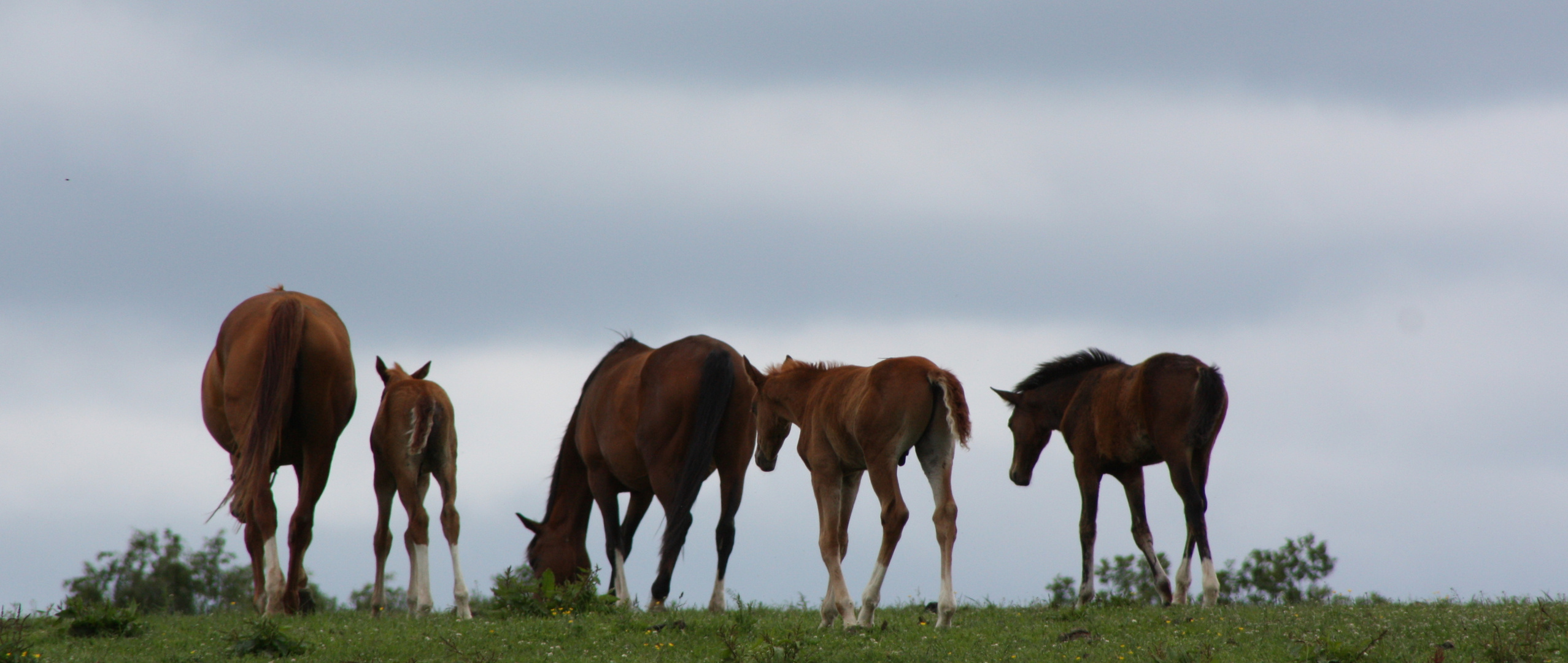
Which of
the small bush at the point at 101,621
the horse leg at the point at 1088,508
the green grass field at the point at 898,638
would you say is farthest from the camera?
the horse leg at the point at 1088,508

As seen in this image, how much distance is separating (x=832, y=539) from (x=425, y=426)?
12.9 feet

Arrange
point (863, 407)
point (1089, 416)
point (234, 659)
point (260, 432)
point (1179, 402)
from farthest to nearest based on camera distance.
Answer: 1. point (1089, 416)
2. point (1179, 402)
3. point (260, 432)
4. point (863, 407)
5. point (234, 659)

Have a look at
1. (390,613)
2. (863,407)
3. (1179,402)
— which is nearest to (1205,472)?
(1179,402)

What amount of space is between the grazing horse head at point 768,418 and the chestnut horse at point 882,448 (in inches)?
28.0

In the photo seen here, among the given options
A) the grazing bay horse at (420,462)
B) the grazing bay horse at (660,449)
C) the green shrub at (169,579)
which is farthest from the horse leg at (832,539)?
the green shrub at (169,579)

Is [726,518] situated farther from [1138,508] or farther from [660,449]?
[1138,508]

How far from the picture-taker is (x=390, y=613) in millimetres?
13141

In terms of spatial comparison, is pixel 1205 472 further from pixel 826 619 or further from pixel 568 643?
pixel 568 643

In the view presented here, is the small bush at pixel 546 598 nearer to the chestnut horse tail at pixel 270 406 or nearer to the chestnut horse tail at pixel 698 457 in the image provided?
the chestnut horse tail at pixel 698 457

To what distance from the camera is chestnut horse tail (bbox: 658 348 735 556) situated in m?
12.8

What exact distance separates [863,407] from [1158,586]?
474cm

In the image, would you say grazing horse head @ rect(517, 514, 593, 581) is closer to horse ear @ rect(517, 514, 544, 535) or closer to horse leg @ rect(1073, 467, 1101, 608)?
horse ear @ rect(517, 514, 544, 535)

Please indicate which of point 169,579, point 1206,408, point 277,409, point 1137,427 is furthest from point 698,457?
point 169,579

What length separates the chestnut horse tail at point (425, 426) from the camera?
39.1 feet
